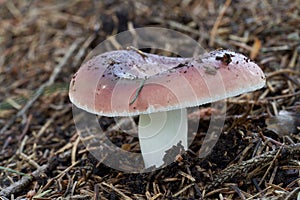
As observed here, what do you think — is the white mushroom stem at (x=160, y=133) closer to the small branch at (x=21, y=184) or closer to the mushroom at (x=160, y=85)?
the mushroom at (x=160, y=85)

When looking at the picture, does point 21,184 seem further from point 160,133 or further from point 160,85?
point 160,85

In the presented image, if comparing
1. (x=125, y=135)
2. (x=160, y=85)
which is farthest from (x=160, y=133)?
(x=125, y=135)

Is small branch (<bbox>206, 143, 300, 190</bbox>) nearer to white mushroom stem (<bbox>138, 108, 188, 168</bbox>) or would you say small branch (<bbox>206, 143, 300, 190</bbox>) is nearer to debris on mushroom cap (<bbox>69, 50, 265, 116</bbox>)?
white mushroom stem (<bbox>138, 108, 188, 168</bbox>)

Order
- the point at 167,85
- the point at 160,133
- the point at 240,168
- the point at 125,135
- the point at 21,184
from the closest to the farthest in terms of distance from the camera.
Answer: the point at 167,85
the point at 240,168
the point at 160,133
the point at 21,184
the point at 125,135

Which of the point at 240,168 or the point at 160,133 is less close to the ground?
the point at 160,133

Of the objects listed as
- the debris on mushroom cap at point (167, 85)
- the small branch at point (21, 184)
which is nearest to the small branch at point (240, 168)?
the debris on mushroom cap at point (167, 85)

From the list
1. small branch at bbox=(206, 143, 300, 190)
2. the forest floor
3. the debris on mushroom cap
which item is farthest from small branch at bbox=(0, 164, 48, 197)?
small branch at bbox=(206, 143, 300, 190)

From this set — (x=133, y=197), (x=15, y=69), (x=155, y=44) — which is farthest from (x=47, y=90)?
(x=133, y=197)

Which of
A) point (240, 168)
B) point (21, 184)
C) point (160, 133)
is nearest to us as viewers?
point (240, 168)
